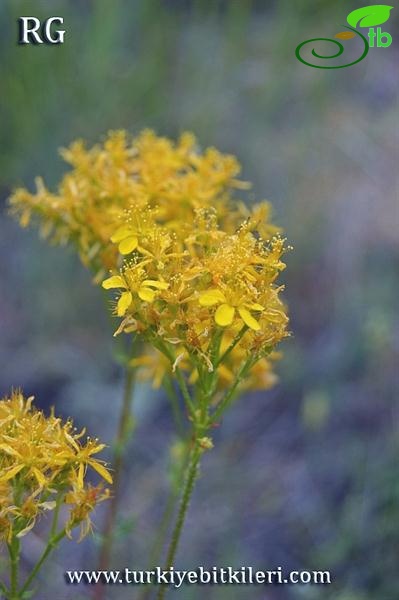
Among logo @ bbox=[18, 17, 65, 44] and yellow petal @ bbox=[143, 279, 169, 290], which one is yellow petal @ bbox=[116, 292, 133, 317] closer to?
yellow petal @ bbox=[143, 279, 169, 290]

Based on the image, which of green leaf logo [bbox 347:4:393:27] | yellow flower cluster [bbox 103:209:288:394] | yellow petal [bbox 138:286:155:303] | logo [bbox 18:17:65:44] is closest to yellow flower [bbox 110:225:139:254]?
yellow flower cluster [bbox 103:209:288:394]

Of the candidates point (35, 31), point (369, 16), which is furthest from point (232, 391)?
point (369, 16)

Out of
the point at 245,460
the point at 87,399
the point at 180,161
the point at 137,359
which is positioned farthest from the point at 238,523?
the point at 180,161

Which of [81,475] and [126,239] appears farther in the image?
[126,239]

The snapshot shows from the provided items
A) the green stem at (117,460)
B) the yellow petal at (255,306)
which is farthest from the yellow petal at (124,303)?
the green stem at (117,460)

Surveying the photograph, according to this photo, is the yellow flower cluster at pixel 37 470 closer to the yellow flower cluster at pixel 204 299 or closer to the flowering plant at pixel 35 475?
the flowering plant at pixel 35 475

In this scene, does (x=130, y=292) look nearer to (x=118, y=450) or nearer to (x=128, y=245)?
(x=128, y=245)

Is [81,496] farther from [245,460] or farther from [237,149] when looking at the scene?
[237,149]
